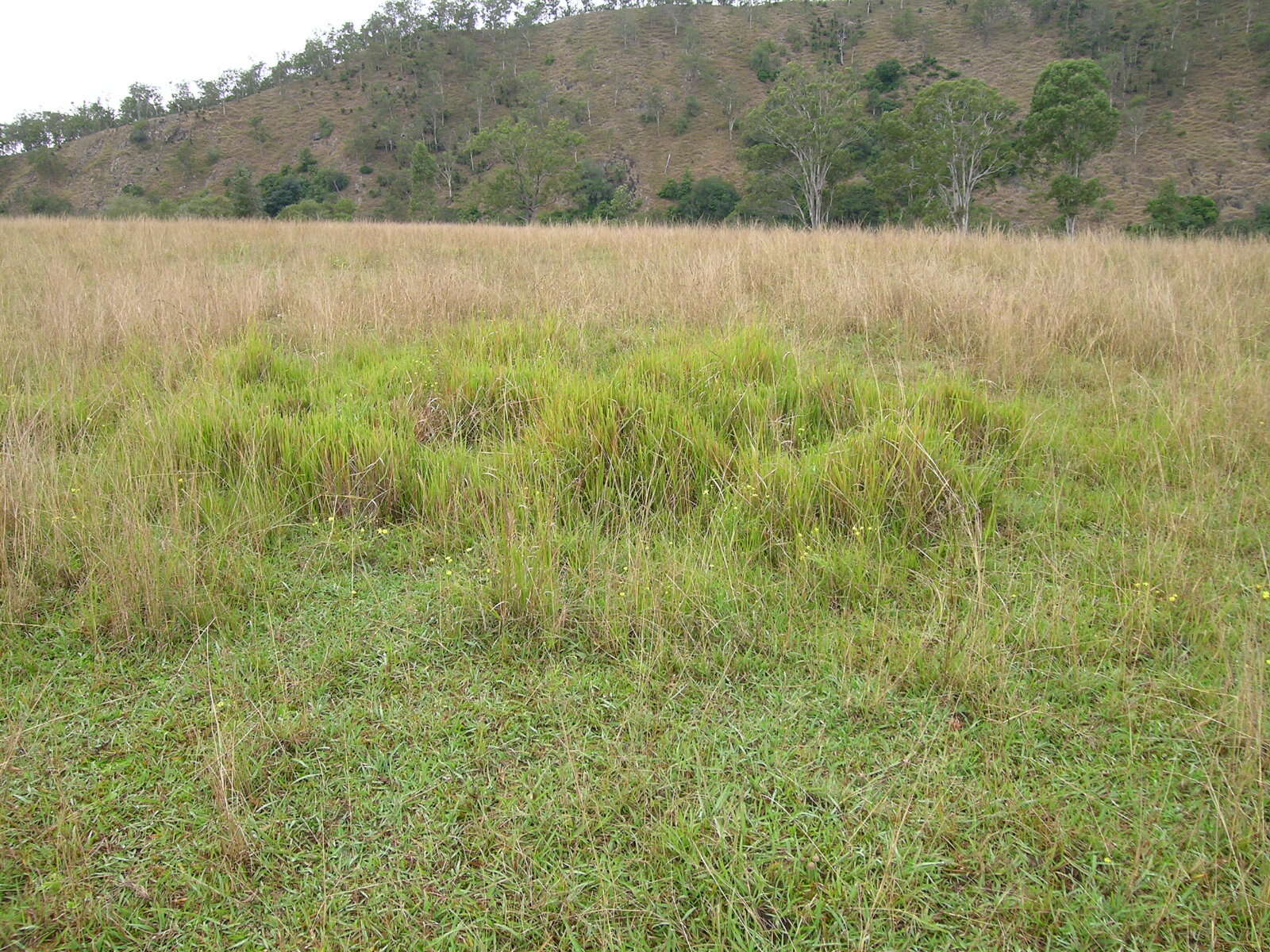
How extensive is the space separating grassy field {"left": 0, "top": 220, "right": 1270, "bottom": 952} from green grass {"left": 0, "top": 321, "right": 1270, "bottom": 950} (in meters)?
0.01

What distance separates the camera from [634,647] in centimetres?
204

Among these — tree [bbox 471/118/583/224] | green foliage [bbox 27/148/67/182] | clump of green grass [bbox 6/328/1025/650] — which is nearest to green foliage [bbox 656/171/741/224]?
tree [bbox 471/118/583/224]

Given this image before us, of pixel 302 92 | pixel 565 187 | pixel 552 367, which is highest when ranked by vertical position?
pixel 302 92

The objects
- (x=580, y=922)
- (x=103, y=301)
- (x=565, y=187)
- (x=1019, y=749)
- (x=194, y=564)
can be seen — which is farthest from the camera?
(x=565, y=187)

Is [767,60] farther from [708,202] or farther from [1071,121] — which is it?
[1071,121]

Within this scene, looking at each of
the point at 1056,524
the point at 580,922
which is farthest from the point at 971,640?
the point at 580,922

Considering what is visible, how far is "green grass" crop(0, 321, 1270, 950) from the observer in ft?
4.37

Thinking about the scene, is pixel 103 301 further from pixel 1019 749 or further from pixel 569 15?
pixel 569 15

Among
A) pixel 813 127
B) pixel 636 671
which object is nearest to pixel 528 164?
pixel 813 127

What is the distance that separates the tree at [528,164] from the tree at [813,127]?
11.6m

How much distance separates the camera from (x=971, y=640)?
1907 millimetres

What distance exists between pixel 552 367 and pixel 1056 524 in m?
2.56

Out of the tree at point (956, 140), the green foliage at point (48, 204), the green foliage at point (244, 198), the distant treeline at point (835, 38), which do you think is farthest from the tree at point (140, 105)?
the tree at point (956, 140)

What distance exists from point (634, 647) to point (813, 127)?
42964 millimetres
